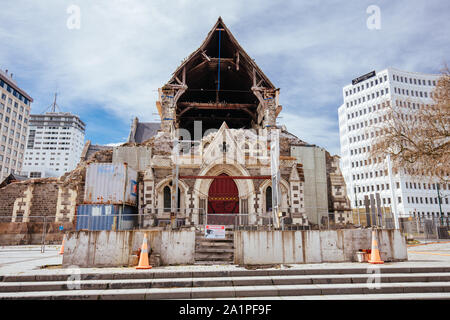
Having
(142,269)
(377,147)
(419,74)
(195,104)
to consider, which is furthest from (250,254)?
(419,74)

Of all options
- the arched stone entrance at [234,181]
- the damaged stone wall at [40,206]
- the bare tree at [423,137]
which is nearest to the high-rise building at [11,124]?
the damaged stone wall at [40,206]

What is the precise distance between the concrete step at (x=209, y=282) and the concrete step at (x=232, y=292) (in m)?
0.26

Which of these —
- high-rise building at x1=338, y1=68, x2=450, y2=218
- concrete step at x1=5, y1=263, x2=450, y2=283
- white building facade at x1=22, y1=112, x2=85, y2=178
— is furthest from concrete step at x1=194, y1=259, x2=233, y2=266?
white building facade at x1=22, y1=112, x2=85, y2=178

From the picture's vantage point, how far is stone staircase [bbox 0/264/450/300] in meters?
7.31

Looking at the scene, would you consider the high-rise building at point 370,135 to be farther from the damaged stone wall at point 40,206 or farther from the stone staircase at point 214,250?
the stone staircase at point 214,250

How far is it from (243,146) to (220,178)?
9.78 feet

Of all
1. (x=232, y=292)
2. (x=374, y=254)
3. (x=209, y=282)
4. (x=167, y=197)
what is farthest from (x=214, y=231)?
(x=167, y=197)

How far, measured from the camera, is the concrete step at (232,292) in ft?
23.8

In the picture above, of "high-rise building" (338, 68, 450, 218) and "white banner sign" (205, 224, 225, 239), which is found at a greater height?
"high-rise building" (338, 68, 450, 218)

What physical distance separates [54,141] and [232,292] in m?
189

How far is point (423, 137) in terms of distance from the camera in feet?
49.9

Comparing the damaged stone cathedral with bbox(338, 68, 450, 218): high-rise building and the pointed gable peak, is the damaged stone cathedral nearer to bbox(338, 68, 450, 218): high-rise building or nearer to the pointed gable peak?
the pointed gable peak

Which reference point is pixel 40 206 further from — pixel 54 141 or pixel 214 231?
pixel 54 141

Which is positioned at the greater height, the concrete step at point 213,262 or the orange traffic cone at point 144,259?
the orange traffic cone at point 144,259
